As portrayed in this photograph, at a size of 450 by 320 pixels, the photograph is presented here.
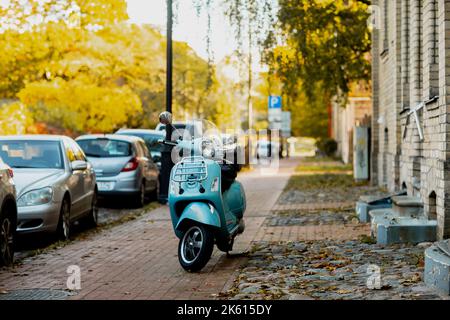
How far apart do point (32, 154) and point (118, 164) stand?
5.14 meters

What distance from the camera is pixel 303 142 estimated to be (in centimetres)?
12550

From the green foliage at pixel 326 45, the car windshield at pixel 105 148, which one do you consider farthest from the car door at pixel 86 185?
the green foliage at pixel 326 45

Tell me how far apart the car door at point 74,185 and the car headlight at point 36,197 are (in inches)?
30.7

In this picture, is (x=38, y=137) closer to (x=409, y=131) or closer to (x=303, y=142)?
(x=409, y=131)

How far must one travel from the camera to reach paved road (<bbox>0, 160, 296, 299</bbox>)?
7.97m

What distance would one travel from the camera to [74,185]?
13.0m

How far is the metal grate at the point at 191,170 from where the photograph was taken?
9305 mm

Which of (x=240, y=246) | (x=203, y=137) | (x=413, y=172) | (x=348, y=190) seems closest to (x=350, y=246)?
(x=240, y=246)

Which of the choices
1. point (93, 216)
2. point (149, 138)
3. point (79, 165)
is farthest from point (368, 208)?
point (149, 138)

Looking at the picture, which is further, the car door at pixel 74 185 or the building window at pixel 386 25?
the building window at pixel 386 25

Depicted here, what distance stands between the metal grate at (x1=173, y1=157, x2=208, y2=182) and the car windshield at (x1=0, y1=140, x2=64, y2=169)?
392 centimetres

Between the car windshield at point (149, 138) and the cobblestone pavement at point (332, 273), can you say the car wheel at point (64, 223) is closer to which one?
the cobblestone pavement at point (332, 273)

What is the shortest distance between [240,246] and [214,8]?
411cm

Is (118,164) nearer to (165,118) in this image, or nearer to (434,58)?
(434,58)
